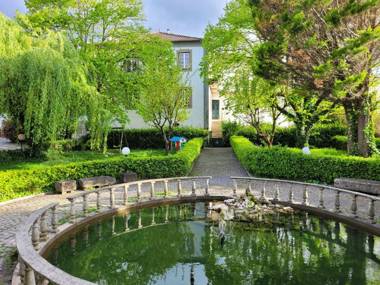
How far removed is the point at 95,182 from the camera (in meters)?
13.1

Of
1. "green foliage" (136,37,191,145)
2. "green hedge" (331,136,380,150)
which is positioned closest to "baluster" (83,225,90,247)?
"green foliage" (136,37,191,145)

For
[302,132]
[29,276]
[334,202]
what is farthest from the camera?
[302,132]

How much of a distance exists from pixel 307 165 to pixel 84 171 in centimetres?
869

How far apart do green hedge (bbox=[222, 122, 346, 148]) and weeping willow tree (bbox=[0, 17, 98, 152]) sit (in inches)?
681

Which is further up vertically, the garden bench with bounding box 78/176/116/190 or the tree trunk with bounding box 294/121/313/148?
the tree trunk with bounding box 294/121/313/148

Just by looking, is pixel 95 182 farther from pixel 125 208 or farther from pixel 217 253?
pixel 217 253

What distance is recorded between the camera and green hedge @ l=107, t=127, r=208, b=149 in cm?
2730

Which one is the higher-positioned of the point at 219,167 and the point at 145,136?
the point at 145,136

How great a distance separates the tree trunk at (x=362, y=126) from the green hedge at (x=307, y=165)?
3.59 feet

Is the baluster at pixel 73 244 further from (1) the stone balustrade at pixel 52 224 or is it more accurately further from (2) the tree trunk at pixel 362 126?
(2) the tree trunk at pixel 362 126

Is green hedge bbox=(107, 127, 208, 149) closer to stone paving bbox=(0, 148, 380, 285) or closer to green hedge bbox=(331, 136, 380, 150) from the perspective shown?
stone paving bbox=(0, 148, 380, 285)

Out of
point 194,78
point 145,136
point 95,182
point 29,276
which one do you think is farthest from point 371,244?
point 194,78

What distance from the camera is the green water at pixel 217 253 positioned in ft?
21.4

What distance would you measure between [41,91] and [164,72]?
848 cm
